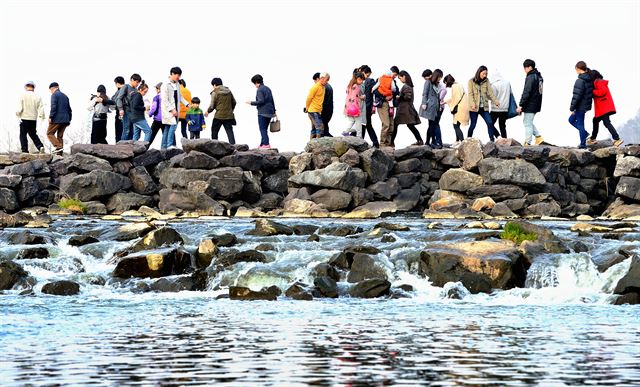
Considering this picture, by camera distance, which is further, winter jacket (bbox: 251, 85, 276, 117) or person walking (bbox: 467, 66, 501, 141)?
winter jacket (bbox: 251, 85, 276, 117)

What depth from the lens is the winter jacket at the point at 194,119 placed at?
35969mm

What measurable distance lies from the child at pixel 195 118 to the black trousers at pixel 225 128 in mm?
1076

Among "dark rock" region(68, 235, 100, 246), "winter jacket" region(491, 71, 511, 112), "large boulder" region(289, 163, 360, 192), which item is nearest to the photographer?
"dark rock" region(68, 235, 100, 246)

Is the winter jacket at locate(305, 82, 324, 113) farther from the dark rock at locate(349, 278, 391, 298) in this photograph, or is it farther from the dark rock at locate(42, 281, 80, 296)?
the dark rock at locate(349, 278, 391, 298)

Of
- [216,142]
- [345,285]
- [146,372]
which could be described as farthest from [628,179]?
[146,372]

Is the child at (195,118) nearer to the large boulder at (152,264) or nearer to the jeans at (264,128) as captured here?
the jeans at (264,128)

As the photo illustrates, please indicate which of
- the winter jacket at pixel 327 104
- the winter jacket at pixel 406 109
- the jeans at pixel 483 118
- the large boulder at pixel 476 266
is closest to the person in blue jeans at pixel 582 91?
the jeans at pixel 483 118

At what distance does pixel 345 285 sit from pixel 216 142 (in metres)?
16.4

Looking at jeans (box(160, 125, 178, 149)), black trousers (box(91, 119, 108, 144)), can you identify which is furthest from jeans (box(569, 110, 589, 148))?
black trousers (box(91, 119, 108, 144))

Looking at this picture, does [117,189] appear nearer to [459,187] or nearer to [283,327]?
[459,187]

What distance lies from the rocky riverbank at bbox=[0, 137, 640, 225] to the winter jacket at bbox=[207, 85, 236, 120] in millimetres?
1062

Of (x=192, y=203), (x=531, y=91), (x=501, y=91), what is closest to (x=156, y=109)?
(x=192, y=203)

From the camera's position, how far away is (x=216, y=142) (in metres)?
34.3

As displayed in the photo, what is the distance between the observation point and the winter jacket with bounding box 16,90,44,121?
35.6m
